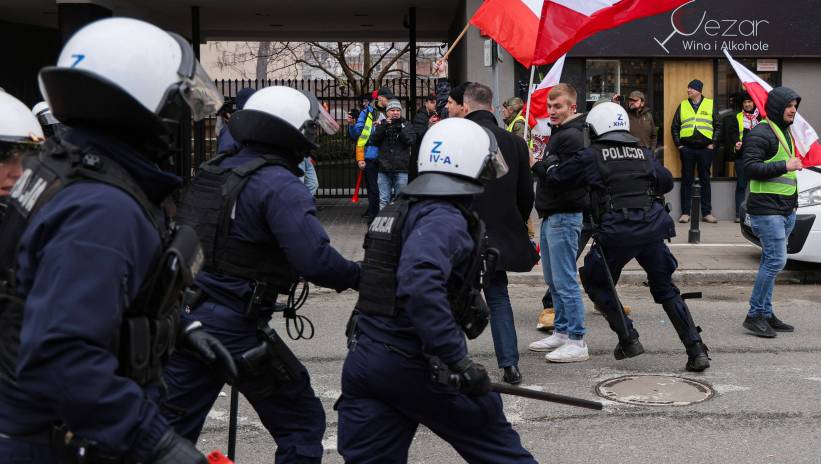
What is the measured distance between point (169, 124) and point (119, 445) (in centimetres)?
84

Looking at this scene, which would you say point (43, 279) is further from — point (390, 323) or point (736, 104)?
point (736, 104)

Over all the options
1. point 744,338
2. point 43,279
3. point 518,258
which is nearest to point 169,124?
point 43,279

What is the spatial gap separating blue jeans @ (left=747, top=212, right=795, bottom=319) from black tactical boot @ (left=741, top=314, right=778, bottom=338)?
0.04 meters

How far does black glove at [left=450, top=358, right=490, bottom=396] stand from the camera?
3.43 meters

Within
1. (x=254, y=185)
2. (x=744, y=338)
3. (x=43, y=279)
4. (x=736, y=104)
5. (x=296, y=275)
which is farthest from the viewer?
(x=736, y=104)

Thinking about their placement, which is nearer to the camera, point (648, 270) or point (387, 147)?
point (648, 270)

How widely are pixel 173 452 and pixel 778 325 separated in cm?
672

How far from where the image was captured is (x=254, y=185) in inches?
153

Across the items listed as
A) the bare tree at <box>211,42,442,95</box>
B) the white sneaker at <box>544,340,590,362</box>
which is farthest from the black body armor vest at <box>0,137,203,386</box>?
the bare tree at <box>211,42,442,95</box>

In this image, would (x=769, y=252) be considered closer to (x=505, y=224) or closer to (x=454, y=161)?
(x=505, y=224)

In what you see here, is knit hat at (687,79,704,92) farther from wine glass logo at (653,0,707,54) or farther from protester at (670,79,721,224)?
wine glass logo at (653,0,707,54)

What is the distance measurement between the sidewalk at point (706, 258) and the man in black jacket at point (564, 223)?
3312 mm

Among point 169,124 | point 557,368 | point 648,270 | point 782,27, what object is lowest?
point 557,368

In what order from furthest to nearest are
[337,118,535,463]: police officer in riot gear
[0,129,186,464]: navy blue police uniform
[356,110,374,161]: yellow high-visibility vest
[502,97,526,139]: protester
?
[356,110,374,161]: yellow high-visibility vest → [502,97,526,139]: protester → [337,118,535,463]: police officer in riot gear → [0,129,186,464]: navy blue police uniform
